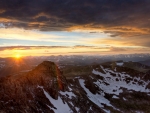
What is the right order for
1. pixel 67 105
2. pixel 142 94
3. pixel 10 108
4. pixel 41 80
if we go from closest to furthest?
pixel 10 108 → pixel 67 105 → pixel 41 80 → pixel 142 94

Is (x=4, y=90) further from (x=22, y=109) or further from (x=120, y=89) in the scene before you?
(x=120, y=89)

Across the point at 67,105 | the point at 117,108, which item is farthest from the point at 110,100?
the point at 67,105

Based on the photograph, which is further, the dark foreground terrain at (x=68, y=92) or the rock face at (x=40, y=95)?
the dark foreground terrain at (x=68, y=92)

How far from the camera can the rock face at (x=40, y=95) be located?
6272cm

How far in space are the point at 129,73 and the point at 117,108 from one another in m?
67.8

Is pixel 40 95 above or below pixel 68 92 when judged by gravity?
above

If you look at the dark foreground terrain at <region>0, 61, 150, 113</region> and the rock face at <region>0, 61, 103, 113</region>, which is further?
the dark foreground terrain at <region>0, 61, 150, 113</region>

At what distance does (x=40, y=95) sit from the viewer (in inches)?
3031

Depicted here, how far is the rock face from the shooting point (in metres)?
62.7

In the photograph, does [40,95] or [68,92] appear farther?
[68,92]

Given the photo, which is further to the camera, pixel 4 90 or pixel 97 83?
pixel 97 83

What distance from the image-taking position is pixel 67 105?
80.2 m

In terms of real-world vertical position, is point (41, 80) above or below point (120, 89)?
above

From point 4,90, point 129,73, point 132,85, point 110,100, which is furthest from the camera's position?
point 129,73
